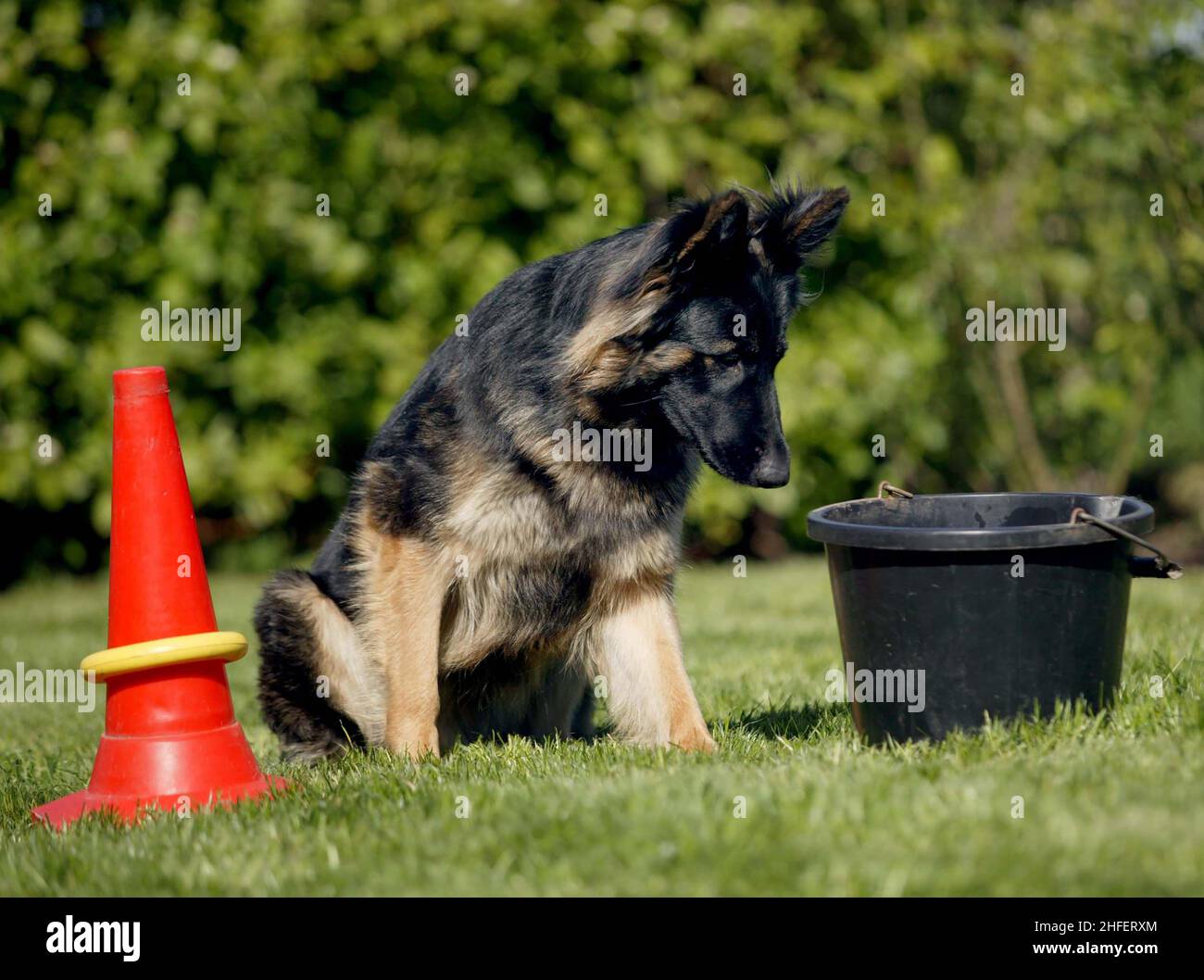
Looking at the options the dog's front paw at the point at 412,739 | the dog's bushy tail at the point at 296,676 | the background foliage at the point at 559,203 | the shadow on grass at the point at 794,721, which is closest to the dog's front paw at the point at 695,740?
the shadow on grass at the point at 794,721

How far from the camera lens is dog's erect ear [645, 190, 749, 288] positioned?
371 cm

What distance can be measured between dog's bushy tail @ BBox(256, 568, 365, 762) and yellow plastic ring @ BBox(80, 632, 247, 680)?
0.87 meters

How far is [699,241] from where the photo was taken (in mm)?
3779

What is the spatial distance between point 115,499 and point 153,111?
4925 millimetres

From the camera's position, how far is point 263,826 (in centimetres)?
325

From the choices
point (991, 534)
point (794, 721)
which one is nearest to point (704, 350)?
point (991, 534)

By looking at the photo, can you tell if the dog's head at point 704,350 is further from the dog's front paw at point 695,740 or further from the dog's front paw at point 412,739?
the dog's front paw at point 412,739

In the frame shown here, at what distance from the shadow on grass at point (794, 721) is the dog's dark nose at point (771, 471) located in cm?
80

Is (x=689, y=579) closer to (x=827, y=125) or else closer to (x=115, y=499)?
(x=827, y=125)

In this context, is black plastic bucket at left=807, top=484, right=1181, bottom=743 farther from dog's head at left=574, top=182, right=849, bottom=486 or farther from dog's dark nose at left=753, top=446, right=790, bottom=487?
dog's head at left=574, top=182, right=849, bottom=486

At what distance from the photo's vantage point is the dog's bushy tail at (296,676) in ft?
15.4
